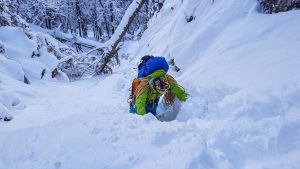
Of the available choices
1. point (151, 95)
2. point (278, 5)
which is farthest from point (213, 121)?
point (278, 5)

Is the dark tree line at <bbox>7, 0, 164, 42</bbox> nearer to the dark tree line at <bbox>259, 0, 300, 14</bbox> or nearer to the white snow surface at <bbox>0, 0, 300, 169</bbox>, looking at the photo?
the dark tree line at <bbox>259, 0, 300, 14</bbox>

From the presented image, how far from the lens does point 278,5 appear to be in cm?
729

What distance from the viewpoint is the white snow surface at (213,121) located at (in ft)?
11.7

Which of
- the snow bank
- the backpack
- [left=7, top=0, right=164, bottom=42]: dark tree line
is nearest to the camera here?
the snow bank

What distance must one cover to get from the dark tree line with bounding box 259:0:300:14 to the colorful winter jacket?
3.02 meters

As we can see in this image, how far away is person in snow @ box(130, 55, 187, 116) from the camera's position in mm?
5605

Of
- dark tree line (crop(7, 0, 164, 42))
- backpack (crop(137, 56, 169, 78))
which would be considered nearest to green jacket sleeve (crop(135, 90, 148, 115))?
backpack (crop(137, 56, 169, 78))

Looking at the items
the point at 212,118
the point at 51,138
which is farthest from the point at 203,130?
the point at 51,138

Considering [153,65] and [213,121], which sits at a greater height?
[153,65]

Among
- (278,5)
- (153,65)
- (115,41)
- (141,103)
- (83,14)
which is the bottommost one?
(83,14)

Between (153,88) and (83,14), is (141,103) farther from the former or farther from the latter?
(83,14)

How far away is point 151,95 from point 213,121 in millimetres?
1373

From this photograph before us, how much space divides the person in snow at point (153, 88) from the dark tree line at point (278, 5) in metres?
2.98

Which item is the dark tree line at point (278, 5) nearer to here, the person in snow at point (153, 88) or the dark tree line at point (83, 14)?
the person in snow at point (153, 88)
